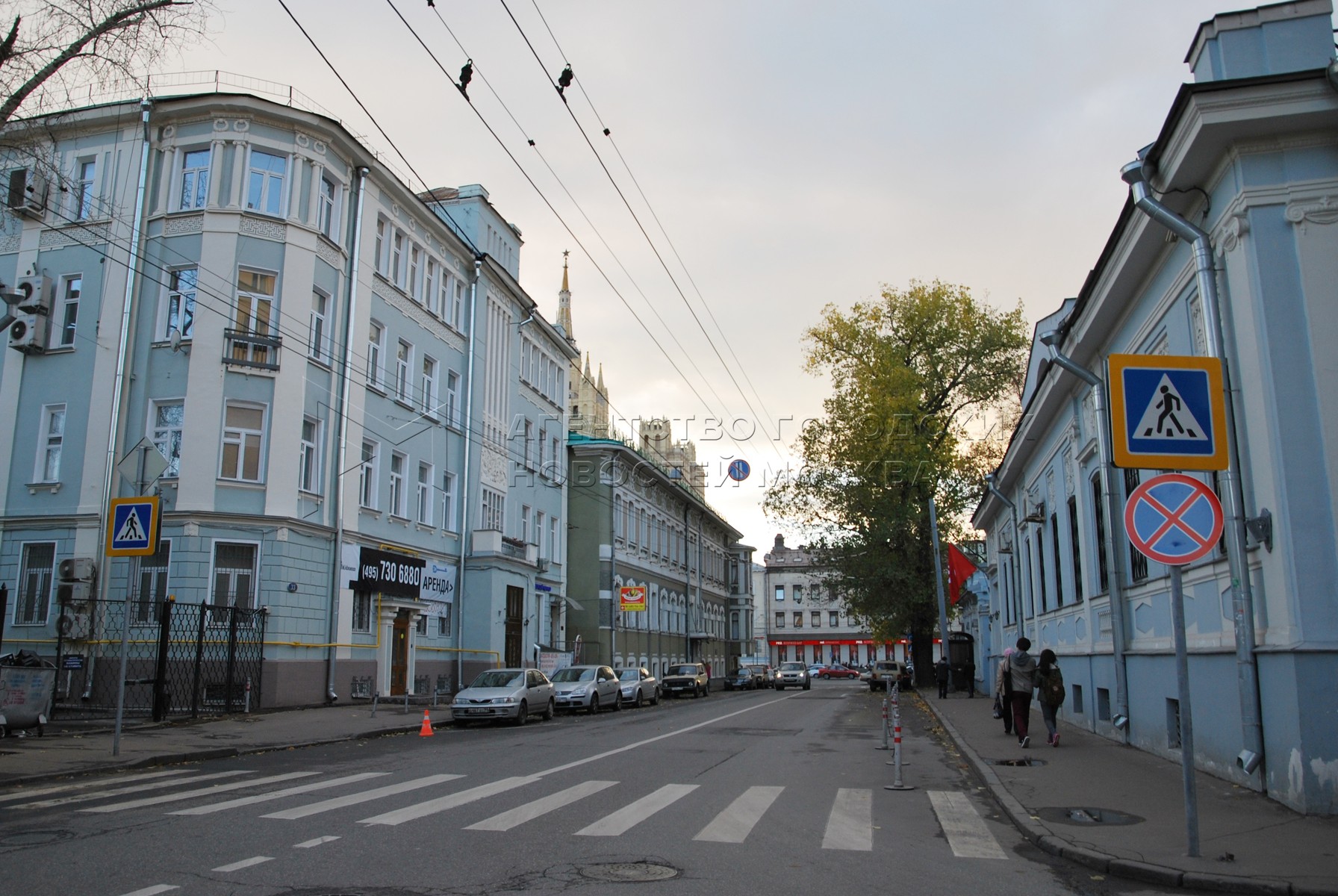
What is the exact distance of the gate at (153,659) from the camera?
21.7m

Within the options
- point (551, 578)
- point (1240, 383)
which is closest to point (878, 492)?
point (551, 578)

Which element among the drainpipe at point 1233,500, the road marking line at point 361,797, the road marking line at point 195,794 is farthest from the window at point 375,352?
the drainpipe at point 1233,500

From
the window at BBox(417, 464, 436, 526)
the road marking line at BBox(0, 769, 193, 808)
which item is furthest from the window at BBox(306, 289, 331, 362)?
the road marking line at BBox(0, 769, 193, 808)

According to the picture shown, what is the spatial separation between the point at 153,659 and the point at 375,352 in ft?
32.8

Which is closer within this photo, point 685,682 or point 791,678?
point 685,682

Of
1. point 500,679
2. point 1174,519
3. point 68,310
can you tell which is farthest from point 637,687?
point 1174,519

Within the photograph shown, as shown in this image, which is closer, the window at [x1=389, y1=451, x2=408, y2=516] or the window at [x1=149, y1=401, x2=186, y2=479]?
the window at [x1=149, y1=401, x2=186, y2=479]

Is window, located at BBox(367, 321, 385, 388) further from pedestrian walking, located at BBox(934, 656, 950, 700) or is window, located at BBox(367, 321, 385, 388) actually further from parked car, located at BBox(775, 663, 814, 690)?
parked car, located at BBox(775, 663, 814, 690)

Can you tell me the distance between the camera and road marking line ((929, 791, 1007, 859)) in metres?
8.16

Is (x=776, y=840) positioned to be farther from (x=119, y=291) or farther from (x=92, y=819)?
(x=119, y=291)

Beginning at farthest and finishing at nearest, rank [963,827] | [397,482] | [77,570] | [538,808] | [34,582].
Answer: [397,482] < [34,582] < [77,570] < [538,808] < [963,827]

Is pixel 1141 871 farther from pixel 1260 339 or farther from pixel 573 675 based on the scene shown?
pixel 573 675

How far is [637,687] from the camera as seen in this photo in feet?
111

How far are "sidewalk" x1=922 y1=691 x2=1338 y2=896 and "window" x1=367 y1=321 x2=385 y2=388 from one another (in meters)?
19.6
